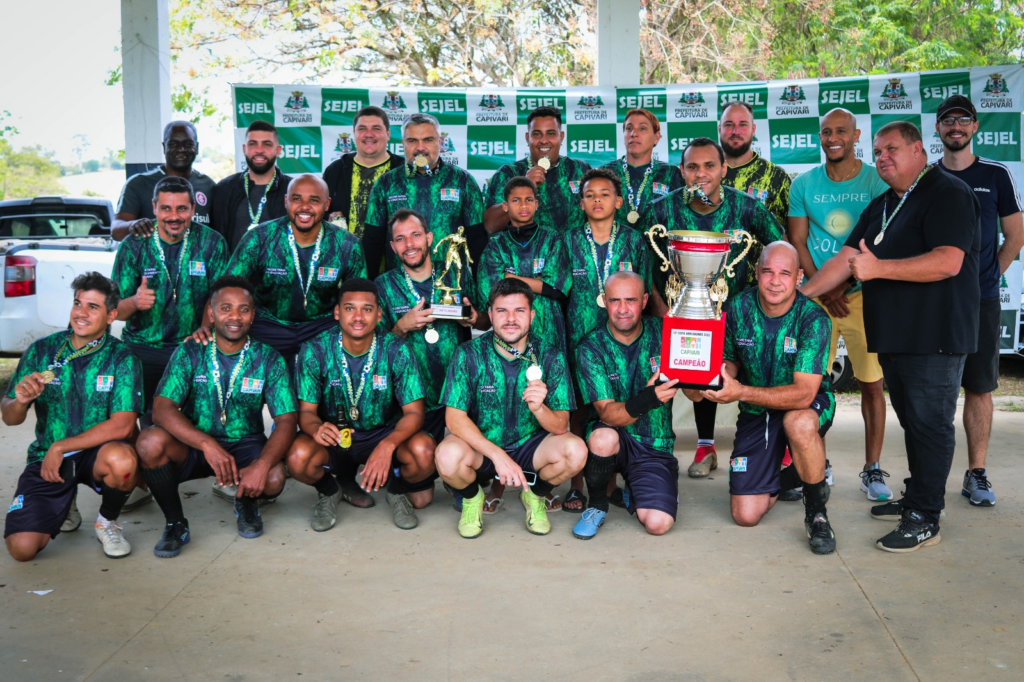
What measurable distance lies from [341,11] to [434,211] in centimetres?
1150

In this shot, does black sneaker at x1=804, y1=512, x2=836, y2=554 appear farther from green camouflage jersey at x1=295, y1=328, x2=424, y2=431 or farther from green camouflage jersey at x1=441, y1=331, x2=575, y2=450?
green camouflage jersey at x1=295, y1=328, x2=424, y2=431

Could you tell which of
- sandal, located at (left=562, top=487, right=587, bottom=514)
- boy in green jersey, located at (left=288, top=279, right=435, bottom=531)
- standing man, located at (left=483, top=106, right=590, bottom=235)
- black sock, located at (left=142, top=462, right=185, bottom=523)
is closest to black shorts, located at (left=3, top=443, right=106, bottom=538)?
black sock, located at (left=142, top=462, right=185, bottom=523)

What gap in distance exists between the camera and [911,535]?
13.5 feet

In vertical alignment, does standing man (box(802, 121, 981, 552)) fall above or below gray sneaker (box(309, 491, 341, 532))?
above

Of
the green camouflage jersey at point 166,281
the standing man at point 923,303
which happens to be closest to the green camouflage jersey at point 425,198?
the green camouflage jersey at point 166,281

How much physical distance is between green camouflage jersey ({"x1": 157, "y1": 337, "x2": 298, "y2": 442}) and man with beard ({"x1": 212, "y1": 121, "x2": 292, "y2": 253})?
47.2 inches

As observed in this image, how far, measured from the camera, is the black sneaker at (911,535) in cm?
411

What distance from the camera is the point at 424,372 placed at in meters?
5.08

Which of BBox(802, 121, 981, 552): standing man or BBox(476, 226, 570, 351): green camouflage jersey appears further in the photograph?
BBox(476, 226, 570, 351): green camouflage jersey

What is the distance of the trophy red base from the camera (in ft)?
14.2

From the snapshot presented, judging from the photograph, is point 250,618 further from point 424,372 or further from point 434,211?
point 434,211

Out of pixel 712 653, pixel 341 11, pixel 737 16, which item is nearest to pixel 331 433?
pixel 712 653

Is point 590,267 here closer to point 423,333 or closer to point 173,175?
point 423,333

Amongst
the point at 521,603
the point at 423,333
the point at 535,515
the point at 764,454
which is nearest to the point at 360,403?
the point at 423,333
